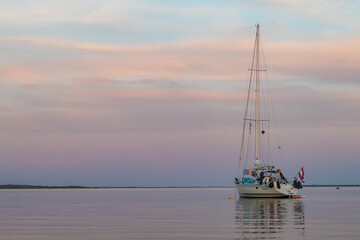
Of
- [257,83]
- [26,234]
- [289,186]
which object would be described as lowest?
[26,234]

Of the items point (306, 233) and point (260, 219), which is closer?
point (306, 233)

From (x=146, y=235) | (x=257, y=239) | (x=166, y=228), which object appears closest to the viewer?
(x=257, y=239)

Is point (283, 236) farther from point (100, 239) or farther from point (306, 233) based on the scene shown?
point (100, 239)

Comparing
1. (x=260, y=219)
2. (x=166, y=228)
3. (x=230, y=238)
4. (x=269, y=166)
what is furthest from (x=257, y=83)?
(x=230, y=238)

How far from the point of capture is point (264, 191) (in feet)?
318

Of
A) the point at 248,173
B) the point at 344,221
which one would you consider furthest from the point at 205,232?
the point at 248,173

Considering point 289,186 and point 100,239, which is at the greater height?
point 289,186

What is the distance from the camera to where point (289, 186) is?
10006 centimetres

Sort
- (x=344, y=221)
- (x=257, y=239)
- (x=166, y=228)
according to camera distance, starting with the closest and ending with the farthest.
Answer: (x=257, y=239)
(x=166, y=228)
(x=344, y=221)

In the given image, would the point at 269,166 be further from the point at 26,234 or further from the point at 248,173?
the point at 26,234

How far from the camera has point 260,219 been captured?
5012 cm

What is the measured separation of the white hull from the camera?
318 ft

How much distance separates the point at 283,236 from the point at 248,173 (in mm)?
64730

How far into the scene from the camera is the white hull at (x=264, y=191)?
9700 cm
